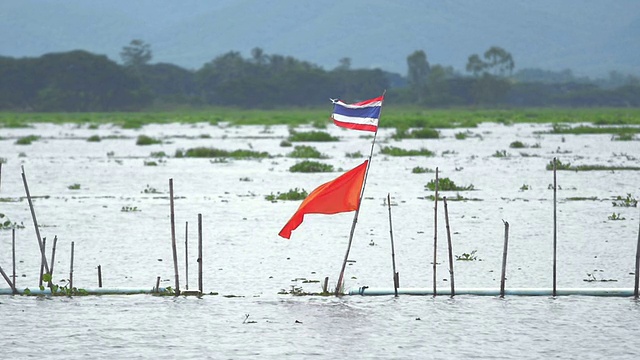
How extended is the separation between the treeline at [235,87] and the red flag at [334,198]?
107 m

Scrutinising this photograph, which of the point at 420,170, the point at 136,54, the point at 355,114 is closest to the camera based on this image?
Answer: the point at 355,114

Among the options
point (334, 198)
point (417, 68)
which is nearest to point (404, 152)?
point (334, 198)

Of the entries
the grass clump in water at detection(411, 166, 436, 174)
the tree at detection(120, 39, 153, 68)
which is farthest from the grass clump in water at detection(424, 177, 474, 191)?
the tree at detection(120, 39, 153, 68)

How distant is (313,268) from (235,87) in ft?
370

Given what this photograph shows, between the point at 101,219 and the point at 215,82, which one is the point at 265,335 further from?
the point at 215,82

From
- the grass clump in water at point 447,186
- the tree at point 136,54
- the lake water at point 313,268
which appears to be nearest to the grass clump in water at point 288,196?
the lake water at point 313,268

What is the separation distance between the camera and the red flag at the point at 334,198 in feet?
40.7

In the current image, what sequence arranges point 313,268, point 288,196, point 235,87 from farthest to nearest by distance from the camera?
1. point 235,87
2. point 288,196
3. point 313,268

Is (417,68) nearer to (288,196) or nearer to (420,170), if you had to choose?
(420,170)

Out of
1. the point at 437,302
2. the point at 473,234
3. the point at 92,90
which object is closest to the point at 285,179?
the point at 473,234

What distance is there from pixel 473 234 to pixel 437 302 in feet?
18.5

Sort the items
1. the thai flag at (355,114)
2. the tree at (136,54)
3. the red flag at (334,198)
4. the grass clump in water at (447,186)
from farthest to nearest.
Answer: the tree at (136,54), the grass clump in water at (447,186), the red flag at (334,198), the thai flag at (355,114)

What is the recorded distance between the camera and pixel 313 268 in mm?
14664

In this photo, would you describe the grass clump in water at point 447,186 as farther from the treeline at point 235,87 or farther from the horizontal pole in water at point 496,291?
the treeline at point 235,87
